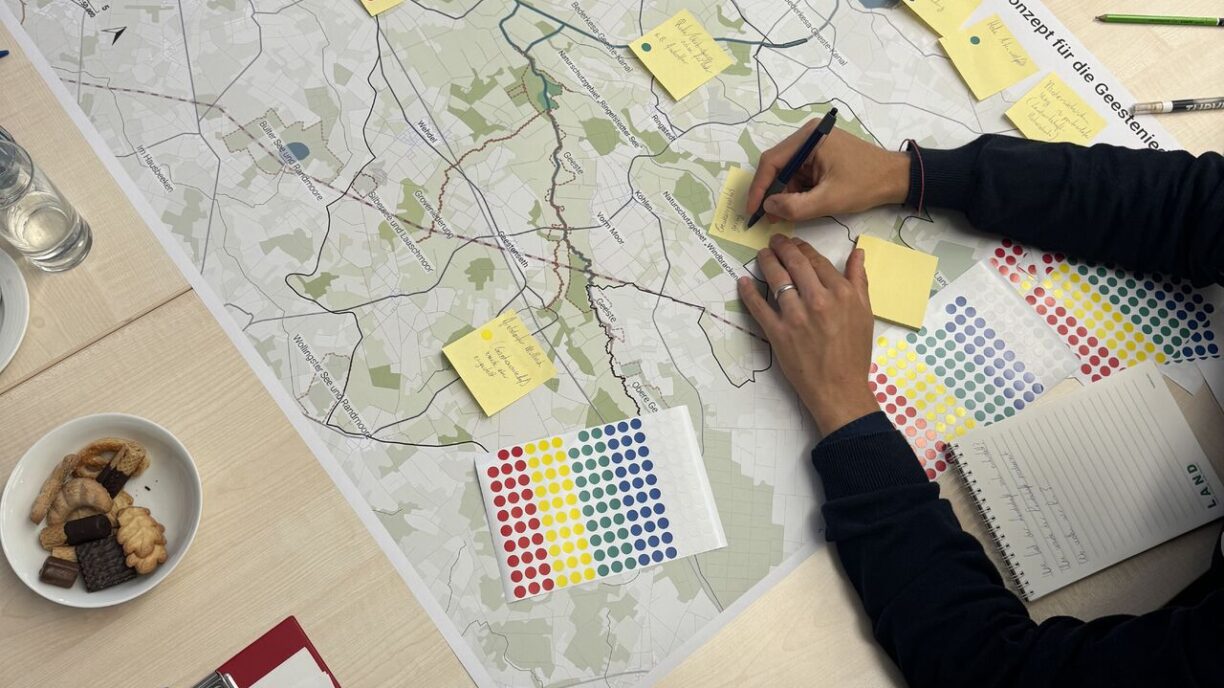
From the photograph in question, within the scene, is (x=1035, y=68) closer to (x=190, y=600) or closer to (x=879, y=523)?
(x=879, y=523)

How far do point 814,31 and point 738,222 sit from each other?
283mm

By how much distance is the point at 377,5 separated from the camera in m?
0.96

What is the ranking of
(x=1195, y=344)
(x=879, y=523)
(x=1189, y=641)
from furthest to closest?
(x=1195, y=344), (x=879, y=523), (x=1189, y=641)

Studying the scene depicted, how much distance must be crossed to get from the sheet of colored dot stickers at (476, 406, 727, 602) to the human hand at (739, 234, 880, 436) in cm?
14

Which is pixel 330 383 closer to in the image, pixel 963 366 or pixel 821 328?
pixel 821 328

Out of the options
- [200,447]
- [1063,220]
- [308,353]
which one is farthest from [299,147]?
[1063,220]

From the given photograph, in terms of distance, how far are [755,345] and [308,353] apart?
474 millimetres

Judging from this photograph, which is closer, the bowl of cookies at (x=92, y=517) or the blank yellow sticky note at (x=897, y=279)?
the bowl of cookies at (x=92, y=517)

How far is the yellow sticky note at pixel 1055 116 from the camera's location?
100 cm

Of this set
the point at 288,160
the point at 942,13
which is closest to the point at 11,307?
the point at 288,160

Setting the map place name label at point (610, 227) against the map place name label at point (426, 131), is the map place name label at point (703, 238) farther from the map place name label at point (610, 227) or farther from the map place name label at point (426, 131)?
the map place name label at point (426, 131)

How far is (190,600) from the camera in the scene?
2.46 ft

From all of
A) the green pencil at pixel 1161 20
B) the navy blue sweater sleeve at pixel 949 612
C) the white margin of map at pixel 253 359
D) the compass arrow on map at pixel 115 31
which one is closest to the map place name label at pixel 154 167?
the white margin of map at pixel 253 359

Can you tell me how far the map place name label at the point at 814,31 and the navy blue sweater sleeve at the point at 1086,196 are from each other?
17 centimetres
